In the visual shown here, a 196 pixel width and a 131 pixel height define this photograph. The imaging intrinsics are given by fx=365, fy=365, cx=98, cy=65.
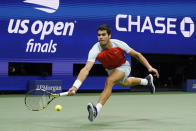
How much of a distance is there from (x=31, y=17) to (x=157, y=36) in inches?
165

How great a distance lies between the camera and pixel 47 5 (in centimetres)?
1082

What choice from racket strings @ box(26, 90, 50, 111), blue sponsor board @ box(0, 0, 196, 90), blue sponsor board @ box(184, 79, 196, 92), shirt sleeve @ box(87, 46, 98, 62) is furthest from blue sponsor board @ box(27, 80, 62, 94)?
shirt sleeve @ box(87, 46, 98, 62)

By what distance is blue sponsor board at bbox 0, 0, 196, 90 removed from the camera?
10453mm

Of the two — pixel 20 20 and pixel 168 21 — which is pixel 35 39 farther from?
pixel 168 21

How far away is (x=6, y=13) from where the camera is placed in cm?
1036

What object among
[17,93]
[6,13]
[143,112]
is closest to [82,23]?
[6,13]

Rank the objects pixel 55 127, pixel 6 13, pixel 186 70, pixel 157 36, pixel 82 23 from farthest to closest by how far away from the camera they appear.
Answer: pixel 186 70
pixel 157 36
pixel 82 23
pixel 6 13
pixel 55 127

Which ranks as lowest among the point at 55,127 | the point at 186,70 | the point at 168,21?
the point at 186,70

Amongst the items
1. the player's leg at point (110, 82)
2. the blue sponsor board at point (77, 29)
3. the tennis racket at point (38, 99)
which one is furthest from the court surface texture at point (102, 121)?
the blue sponsor board at point (77, 29)

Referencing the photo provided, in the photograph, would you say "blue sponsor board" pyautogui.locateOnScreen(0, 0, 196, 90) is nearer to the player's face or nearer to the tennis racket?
the tennis racket

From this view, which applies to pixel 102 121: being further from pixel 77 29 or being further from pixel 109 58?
pixel 77 29

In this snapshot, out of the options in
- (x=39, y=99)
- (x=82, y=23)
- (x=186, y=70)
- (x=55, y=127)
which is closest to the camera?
(x=55, y=127)

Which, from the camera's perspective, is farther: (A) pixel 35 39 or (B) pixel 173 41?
(B) pixel 173 41

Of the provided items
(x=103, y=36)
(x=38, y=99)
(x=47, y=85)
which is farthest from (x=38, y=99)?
(x=47, y=85)
